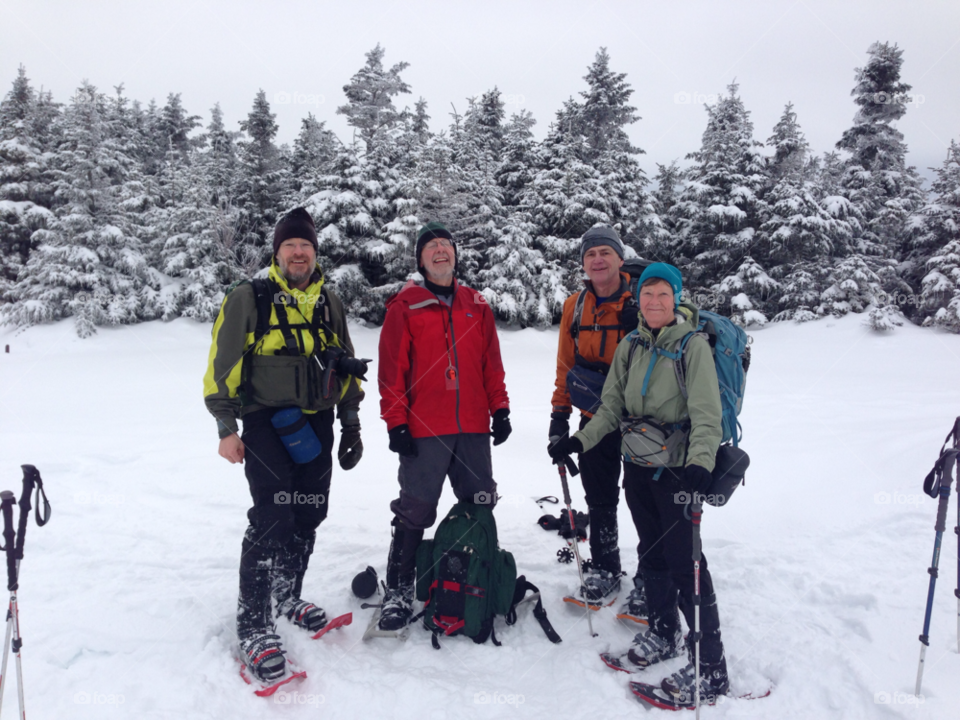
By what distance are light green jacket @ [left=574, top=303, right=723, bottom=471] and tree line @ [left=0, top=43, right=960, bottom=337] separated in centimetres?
1565

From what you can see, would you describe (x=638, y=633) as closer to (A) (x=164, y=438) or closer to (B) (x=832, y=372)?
(A) (x=164, y=438)

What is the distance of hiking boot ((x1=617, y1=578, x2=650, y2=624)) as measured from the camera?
3.35 meters

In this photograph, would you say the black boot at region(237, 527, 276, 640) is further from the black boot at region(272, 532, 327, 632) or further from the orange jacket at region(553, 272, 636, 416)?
the orange jacket at region(553, 272, 636, 416)

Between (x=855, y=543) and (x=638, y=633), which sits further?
(x=855, y=543)

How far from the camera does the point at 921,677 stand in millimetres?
2582

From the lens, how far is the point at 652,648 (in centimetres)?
300

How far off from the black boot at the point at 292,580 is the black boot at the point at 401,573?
1.42 ft

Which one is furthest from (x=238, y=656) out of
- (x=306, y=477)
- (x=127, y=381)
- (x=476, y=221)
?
(x=476, y=221)

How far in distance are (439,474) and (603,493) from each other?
1158mm

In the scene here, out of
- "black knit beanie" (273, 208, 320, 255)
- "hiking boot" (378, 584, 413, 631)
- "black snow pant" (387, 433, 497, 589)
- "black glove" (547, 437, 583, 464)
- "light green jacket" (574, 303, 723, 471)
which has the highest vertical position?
"black knit beanie" (273, 208, 320, 255)

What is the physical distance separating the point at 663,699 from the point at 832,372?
13.0 meters

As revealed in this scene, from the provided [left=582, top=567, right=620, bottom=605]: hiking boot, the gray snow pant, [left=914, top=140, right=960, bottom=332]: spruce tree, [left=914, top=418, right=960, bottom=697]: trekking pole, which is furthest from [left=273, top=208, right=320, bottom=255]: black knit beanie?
[left=914, top=140, right=960, bottom=332]: spruce tree

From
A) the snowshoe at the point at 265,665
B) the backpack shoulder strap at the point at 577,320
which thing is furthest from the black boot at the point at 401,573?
the backpack shoulder strap at the point at 577,320

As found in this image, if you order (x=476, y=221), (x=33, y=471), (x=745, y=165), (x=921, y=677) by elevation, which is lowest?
(x=921, y=677)
